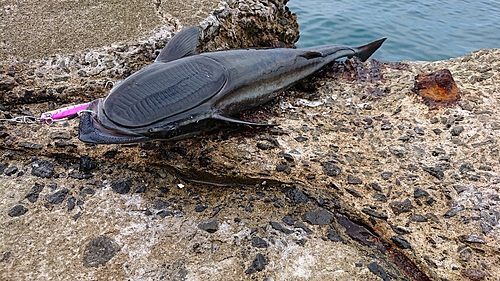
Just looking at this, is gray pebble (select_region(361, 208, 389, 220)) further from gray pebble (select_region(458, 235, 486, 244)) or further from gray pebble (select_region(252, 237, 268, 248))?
gray pebble (select_region(252, 237, 268, 248))

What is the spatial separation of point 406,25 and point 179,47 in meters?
7.29

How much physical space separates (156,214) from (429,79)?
2.63m

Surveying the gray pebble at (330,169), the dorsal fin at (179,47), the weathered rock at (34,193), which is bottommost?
the gray pebble at (330,169)

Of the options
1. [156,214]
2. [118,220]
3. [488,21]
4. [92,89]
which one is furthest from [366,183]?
[488,21]

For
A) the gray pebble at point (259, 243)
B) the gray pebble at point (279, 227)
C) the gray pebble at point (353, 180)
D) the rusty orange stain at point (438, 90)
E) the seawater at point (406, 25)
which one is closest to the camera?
the gray pebble at point (259, 243)

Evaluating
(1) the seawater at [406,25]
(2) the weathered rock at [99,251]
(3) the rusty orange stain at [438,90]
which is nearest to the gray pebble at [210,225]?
(2) the weathered rock at [99,251]

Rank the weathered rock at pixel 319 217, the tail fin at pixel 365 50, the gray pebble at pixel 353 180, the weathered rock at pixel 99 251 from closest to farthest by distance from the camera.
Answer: the weathered rock at pixel 99 251, the weathered rock at pixel 319 217, the gray pebble at pixel 353 180, the tail fin at pixel 365 50

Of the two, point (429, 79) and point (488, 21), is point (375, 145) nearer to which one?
point (429, 79)

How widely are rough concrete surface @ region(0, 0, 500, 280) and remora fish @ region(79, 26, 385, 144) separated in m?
0.23

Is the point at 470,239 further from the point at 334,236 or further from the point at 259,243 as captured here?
the point at 259,243

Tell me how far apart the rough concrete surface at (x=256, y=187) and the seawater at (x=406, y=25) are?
455 cm

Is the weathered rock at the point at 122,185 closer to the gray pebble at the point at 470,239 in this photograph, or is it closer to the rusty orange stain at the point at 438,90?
the gray pebble at the point at 470,239

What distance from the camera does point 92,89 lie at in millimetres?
3330

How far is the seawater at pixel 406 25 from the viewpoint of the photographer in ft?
26.5
